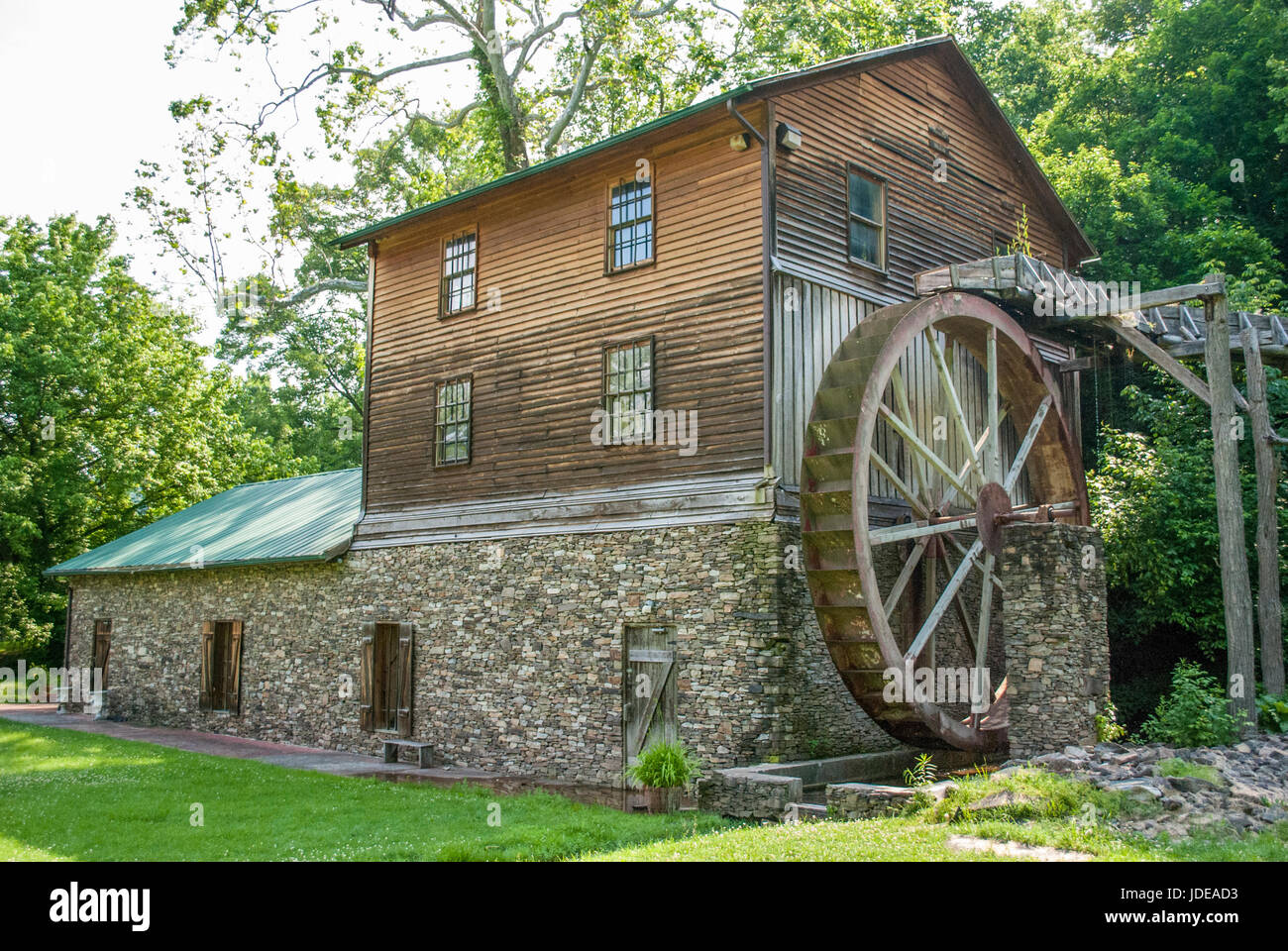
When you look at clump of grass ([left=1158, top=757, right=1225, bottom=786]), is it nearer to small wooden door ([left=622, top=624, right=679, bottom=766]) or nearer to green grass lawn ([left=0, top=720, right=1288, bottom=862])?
green grass lawn ([left=0, top=720, right=1288, bottom=862])

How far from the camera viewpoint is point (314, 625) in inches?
717

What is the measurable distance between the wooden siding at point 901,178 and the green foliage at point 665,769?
5.73 metres

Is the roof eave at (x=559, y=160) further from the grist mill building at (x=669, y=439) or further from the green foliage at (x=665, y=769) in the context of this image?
the green foliage at (x=665, y=769)

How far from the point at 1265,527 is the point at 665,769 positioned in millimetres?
8134

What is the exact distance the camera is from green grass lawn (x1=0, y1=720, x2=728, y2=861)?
347 inches

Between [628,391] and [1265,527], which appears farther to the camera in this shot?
[628,391]

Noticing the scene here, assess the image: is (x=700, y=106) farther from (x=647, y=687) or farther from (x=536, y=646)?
(x=536, y=646)

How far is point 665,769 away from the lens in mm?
11242

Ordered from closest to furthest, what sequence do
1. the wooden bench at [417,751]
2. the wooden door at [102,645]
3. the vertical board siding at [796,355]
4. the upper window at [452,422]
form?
the vertical board siding at [796,355] → the wooden bench at [417,751] → the upper window at [452,422] → the wooden door at [102,645]

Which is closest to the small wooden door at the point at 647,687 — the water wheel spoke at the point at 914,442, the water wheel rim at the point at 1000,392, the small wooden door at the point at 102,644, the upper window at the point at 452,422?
the water wheel rim at the point at 1000,392

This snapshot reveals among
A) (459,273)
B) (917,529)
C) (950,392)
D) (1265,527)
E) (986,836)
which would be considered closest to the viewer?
(986,836)

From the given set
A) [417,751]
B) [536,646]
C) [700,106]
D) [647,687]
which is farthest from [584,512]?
[700,106]

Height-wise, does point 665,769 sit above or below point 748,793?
above

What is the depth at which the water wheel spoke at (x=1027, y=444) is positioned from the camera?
14.3 metres
